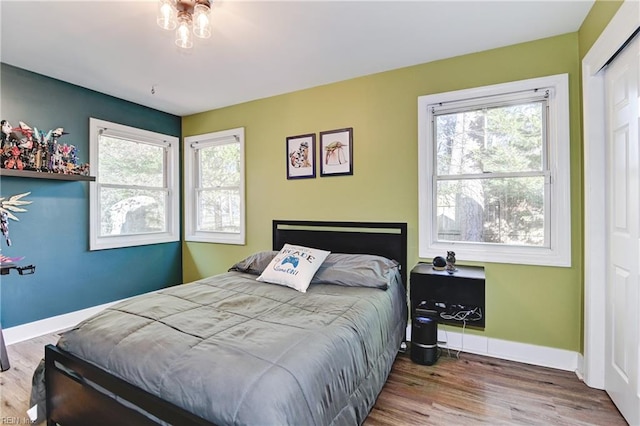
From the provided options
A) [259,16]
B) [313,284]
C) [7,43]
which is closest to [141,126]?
[7,43]

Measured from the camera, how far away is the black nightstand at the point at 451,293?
94.3 inches

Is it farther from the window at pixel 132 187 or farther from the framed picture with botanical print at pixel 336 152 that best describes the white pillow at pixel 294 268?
the window at pixel 132 187

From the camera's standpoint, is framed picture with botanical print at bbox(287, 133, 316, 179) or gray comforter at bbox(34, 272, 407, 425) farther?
framed picture with botanical print at bbox(287, 133, 316, 179)

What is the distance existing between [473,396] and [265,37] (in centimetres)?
293

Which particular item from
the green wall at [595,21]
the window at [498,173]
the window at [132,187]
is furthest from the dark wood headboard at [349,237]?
the green wall at [595,21]

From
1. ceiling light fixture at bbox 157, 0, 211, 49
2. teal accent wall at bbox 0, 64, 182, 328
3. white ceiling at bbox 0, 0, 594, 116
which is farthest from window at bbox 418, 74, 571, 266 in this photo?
teal accent wall at bbox 0, 64, 182, 328

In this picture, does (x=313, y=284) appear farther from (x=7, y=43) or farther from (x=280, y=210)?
(x=7, y=43)

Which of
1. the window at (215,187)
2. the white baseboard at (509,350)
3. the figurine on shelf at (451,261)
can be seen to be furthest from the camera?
the window at (215,187)

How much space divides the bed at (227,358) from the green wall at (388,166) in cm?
95

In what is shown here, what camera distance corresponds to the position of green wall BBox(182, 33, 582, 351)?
2412 mm

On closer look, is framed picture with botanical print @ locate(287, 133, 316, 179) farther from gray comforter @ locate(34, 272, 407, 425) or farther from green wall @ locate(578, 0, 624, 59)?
green wall @ locate(578, 0, 624, 59)

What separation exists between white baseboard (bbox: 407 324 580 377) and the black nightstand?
13cm

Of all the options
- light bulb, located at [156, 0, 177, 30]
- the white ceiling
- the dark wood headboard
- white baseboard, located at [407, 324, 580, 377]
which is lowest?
white baseboard, located at [407, 324, 580, 377]

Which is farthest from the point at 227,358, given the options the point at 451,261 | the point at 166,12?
the point at 451,261
